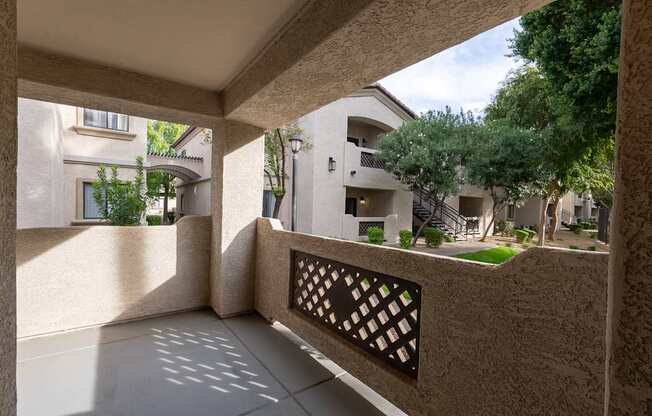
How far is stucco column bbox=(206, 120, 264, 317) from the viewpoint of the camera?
3.77m

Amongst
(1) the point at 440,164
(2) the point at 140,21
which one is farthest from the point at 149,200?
(1) the point at 440,164

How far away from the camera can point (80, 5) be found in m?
2.03

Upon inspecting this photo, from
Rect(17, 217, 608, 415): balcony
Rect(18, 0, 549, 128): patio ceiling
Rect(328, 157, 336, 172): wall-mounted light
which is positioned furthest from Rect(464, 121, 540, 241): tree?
Rect(17, 217, 608, 415): balcony

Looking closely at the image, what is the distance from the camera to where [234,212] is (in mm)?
3846

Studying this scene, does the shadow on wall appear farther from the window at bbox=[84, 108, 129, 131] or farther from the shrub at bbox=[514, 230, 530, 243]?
the shrub at bbox=[514, 230, 530, 243]

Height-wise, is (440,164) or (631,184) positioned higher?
(440,164)

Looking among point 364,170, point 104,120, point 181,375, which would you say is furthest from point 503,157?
point 104,120

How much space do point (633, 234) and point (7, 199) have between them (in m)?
1.84

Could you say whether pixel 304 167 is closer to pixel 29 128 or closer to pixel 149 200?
pixel 149 200

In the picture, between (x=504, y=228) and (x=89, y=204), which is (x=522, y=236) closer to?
(x=504, y=228)

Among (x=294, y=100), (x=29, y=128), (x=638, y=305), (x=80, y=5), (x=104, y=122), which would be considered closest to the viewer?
(x=638, y=305)

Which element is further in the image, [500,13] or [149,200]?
[149,200]

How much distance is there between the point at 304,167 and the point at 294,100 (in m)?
7.85

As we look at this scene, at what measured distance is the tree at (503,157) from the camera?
35.4ft
